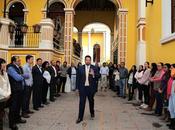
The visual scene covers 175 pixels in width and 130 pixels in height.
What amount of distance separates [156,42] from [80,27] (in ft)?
56.5

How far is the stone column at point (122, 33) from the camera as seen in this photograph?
2244cm

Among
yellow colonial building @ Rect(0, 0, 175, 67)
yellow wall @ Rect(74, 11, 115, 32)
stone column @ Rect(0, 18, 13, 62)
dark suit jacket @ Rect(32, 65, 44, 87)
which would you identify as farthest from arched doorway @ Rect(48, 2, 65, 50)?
dark suit jacket @ Rect(32, 65, 44, 87)

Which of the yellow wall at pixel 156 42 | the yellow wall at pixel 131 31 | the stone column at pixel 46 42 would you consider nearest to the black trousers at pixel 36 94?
the yellow wall at pixel 156 42

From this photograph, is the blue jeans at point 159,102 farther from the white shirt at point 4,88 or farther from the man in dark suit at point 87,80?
the white shirt at point 4,88

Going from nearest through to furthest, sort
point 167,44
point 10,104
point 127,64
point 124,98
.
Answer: point 10,104, point 167,44, point 124,98, point 127,64

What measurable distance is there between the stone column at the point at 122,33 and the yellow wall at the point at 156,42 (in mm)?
6868

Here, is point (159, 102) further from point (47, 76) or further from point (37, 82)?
point (47, 76)

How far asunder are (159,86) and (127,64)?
1216 centimetres

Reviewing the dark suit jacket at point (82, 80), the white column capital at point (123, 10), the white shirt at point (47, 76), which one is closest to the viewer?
the dark suit jacket at point (82, 80)

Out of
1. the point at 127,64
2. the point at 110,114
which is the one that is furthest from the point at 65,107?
the point at 127,64

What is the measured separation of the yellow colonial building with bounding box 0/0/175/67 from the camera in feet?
43.4

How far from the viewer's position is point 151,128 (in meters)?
8.81

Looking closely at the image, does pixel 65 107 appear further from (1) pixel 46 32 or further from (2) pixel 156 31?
(1) pixel 46 32

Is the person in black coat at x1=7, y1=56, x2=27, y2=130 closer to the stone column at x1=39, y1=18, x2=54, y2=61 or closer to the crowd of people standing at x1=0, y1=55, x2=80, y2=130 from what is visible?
the crowd of people standing at x1=0, y1=55, x2=80, y2=130
